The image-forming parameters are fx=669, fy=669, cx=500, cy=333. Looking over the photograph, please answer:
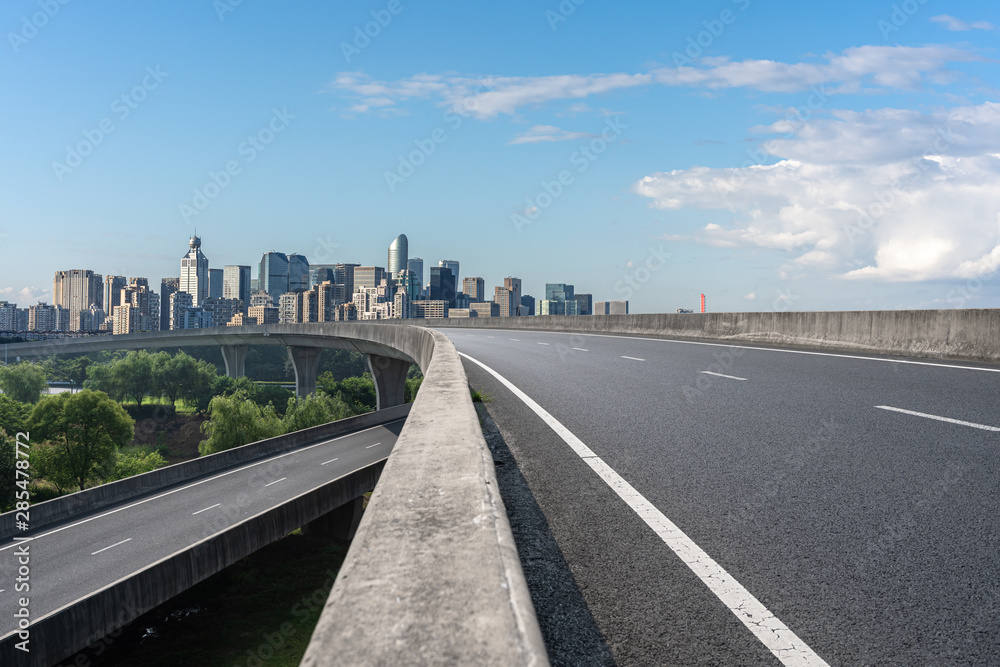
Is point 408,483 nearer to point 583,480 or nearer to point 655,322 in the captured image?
point 583,480

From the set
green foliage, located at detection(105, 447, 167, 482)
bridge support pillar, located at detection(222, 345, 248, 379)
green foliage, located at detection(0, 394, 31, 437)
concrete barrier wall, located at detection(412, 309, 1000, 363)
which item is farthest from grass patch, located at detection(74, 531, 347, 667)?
bridge support pillar, located at detection(222, 345, 248, 379)

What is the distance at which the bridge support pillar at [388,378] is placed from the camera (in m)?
56.6

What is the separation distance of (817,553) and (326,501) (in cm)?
2302

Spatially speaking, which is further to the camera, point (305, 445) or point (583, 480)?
point (305, 445)

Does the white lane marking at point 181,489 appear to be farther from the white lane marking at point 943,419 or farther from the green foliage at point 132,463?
the white lane marking at point 943,419

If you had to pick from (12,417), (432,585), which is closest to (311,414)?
(12,417)

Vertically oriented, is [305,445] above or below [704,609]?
below

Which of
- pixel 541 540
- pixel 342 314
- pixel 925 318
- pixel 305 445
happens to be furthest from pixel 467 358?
pixel 342 314

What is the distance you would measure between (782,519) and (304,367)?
8773cm

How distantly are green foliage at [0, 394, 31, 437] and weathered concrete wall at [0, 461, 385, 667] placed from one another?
50.2m

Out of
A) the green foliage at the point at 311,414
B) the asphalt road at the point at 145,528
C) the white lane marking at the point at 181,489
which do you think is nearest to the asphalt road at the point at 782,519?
the asphalt road at the point at 145,528

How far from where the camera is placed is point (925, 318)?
15172 mm

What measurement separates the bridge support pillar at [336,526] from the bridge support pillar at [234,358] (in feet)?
300

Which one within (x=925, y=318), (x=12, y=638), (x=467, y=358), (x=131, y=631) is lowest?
(x=131, y=631)
